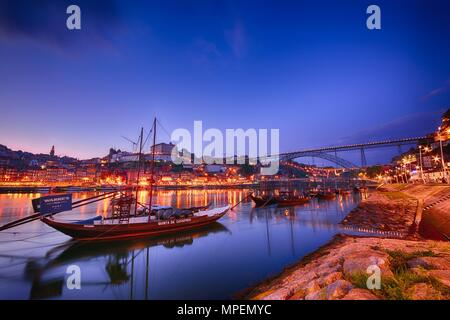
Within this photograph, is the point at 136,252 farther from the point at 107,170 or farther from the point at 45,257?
the point at 107,170

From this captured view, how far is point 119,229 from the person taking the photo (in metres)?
15.6

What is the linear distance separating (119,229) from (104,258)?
317 cm

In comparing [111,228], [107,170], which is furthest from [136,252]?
[107,170]

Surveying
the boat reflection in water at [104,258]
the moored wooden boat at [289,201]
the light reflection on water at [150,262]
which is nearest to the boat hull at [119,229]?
the boat reflection in water at [104,258]

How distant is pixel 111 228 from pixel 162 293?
865 centimetres

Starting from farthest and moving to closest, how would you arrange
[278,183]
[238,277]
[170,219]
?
[278,183]
[170,219]
[238,277]

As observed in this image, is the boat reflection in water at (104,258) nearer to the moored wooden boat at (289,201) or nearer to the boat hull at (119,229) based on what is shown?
the boat hull at (119,229)

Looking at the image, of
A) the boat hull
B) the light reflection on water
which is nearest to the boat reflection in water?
the light reflection on water

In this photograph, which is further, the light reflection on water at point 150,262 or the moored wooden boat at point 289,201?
the moored wooden boat at point 289,201

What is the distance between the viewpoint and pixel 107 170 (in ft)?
437

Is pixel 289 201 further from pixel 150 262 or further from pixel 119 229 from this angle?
pixel 150 262

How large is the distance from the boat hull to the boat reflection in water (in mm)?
490

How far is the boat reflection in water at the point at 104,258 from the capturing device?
9359 mm

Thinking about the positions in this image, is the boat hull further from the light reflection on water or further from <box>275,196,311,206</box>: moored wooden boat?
<box>275,196,311,206</box>: moored wooden boat
